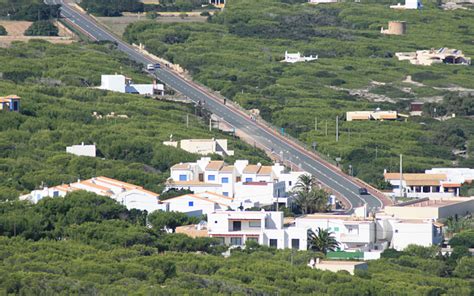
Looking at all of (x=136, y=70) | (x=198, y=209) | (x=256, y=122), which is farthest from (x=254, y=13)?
(x=198, y=209)

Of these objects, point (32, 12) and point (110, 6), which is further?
point (110, 6)

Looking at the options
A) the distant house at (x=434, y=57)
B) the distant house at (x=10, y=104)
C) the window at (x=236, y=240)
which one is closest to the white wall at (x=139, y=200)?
the window at (x=236, y=240)

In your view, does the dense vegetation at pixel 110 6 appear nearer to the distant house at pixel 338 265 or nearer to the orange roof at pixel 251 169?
the orange roof at pixel 251 169

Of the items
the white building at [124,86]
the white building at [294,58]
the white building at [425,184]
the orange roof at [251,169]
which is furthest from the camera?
the white building at [294,58]

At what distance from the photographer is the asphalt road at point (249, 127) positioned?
99162 millimetres

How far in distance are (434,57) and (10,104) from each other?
172 feet

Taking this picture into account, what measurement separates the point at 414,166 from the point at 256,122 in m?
15.3

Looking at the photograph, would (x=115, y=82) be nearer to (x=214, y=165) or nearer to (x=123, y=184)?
(x=214, y=165)

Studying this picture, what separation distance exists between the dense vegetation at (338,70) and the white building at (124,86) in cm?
547

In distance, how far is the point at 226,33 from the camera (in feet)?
536

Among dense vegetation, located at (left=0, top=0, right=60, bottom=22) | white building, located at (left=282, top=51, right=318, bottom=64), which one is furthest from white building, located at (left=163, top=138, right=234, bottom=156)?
dense vegetation, located at (left=0, top=0, right=60, bottom=22)

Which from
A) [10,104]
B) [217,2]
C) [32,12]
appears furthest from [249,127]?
[217,2]

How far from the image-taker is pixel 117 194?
86500mm

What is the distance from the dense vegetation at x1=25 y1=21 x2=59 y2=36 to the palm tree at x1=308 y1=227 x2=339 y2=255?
71852mm
